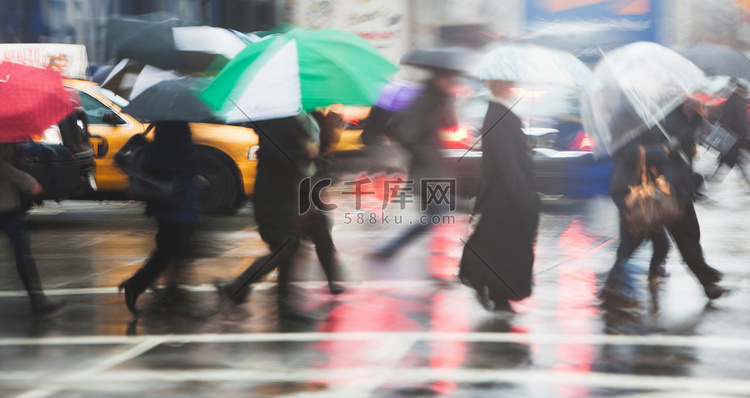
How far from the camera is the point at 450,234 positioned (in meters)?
10.2

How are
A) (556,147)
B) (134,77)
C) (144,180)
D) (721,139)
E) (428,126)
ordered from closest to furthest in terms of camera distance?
(144,180), (134,77), (428,126), (556,147), (721,139)

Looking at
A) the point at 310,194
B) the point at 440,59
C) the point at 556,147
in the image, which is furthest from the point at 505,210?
the point at 556,147

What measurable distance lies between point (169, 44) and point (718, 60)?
5499 millimetres

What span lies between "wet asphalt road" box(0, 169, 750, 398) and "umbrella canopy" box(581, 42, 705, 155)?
52.5 inches

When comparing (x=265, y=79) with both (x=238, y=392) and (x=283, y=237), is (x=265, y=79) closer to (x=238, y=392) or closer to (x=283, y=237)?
(x=283, y=237)

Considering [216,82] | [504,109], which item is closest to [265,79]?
[216,82]

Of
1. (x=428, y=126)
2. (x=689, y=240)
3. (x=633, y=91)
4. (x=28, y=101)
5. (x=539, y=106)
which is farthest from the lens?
(x=539, y=106)

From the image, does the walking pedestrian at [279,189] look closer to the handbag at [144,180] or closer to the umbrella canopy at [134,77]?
the handbag at [144,180]

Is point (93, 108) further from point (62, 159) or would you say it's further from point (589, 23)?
point (589, 23)

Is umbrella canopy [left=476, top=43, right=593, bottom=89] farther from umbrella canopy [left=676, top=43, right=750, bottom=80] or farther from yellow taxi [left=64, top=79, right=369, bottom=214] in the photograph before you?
yellow taxi [left=64, top=79, right=369, bottom=214]

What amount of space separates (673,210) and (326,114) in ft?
9.11

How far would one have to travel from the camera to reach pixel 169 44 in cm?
612

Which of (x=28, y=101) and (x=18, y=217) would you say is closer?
(x=28, y=101)

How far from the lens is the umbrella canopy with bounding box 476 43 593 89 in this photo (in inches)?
240
